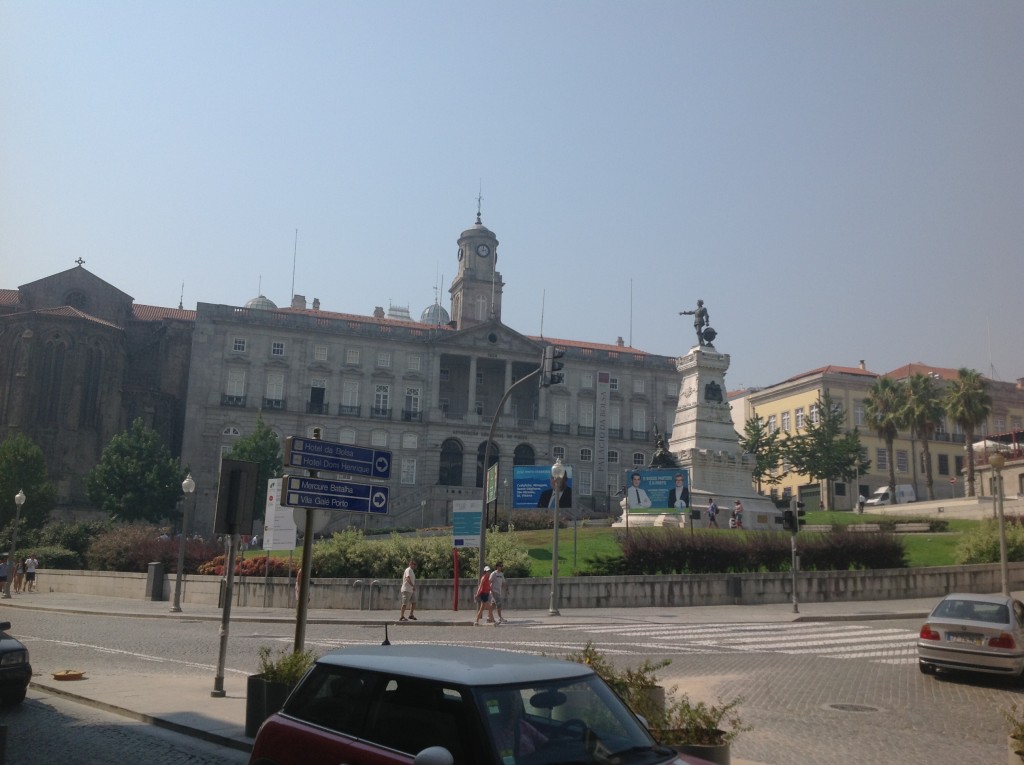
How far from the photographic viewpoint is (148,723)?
10.6 meters

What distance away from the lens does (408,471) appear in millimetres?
73500

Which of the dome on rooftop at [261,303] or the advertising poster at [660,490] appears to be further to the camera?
the dome on rooftop at [261,303]

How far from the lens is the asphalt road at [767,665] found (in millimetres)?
9891

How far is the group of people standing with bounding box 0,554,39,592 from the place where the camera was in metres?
39.4

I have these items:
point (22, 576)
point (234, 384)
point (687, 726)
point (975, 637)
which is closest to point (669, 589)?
point (975, 637)

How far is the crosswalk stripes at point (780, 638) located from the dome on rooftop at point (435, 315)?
73.4 metres

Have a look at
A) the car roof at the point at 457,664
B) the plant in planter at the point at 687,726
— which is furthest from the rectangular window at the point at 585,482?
the car roof at the point at 457,664

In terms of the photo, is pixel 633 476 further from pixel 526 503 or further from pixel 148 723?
pixel 148 723

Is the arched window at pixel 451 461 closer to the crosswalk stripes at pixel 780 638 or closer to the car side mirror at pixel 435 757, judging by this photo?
the crosswalk stripes at pixel 780 638

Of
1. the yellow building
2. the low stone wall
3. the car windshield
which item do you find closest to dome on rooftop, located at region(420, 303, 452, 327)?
the yellow building

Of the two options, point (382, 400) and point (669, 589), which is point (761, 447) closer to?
point (382, 400)

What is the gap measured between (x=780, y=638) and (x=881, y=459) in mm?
62929

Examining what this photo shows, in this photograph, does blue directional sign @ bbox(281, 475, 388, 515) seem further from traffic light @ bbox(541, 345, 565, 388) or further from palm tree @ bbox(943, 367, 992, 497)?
palm tree @ bbox(943, 367, 992, 497)

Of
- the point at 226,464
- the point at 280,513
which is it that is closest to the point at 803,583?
the point at 280,513
